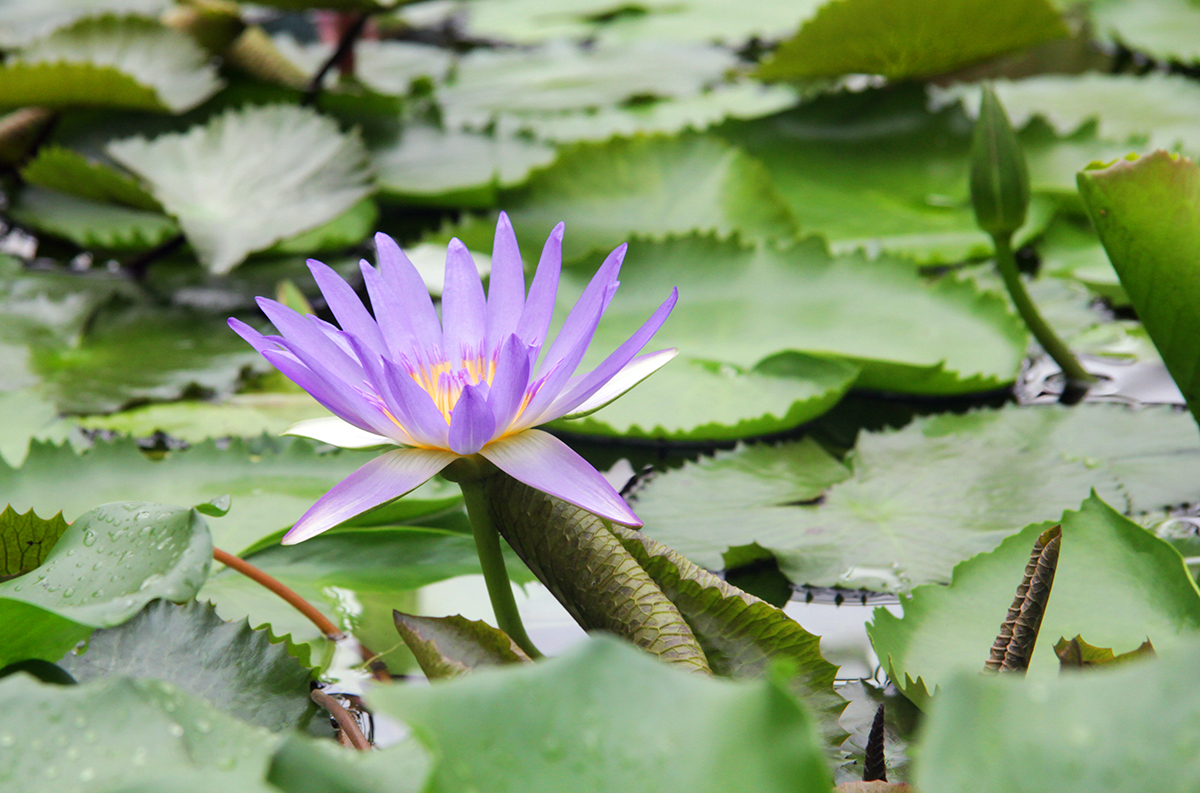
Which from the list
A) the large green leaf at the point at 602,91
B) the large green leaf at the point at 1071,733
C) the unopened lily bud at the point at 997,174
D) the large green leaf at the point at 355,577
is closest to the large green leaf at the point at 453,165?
the large green leaf at the point at 602,91

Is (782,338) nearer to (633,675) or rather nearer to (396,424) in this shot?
(396,424)

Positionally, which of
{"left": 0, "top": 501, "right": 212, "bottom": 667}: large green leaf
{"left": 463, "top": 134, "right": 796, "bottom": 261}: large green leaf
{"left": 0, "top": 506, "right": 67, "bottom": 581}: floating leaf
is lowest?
{"left": 463, "top": 134, "right": 796, "bottom": 261}: large green leaf

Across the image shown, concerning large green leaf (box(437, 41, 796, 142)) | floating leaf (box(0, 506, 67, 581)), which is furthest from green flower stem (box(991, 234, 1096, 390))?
floating leaf (box(0, 506, 67, 581))

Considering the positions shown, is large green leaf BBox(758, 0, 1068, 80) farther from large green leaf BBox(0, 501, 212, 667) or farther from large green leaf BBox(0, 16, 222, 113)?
large green leaf BBox(0, 501, 212, 667)

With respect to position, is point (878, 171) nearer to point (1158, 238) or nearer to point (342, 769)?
point (1158, 238)

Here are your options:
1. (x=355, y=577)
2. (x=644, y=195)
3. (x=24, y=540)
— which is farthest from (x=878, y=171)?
(x=24, y=540)
